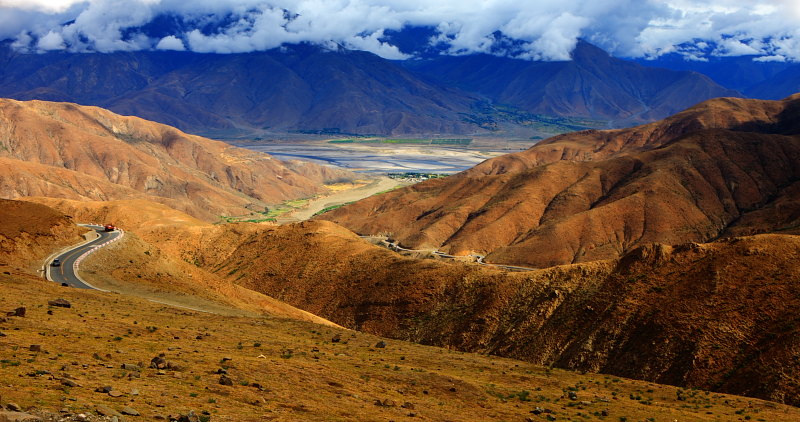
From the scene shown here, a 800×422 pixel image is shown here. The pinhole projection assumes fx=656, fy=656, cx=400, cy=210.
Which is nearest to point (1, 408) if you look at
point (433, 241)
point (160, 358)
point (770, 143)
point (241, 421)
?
point (241, 421)

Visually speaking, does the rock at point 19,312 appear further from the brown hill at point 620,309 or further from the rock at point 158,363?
the brown hill at point 620,309

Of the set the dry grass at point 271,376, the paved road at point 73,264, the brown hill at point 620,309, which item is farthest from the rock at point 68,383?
the brown hill at point 620,309

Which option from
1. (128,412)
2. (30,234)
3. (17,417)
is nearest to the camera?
(17,417)

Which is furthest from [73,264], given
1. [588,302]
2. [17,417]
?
[17,417]

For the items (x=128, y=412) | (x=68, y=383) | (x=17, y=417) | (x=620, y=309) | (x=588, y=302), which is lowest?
(x=588, y=302)

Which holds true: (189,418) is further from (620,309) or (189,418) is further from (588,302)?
(588,302)
